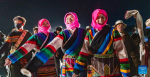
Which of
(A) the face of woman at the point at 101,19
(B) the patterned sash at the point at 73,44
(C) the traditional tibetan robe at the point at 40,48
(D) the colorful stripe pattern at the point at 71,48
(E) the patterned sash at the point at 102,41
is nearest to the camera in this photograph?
(D) the colorful stripe pattern at the point at 71,48

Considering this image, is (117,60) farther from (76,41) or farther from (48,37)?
(48,37)

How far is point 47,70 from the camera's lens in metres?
1.72

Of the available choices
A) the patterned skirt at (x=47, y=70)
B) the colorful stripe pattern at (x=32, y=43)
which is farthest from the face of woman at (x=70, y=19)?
the patterned skirt at (x=47, y=70)

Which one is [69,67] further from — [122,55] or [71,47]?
[122,55]

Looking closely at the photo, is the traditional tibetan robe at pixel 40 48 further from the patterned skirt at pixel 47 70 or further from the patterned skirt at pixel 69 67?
the patterned skirt at pixel 69 67

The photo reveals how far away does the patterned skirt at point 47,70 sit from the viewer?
5.48ft

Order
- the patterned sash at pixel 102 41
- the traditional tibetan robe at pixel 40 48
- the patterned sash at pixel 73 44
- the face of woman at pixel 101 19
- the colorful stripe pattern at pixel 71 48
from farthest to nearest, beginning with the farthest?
the traditional tibetan robe at pixel 40 48 < the patterned sash at pixel 73 44 < the face of woman at pixel 101 19 < the patterned sash at pixel 102 41 < the colorful stripe pattern at pixel 71 48

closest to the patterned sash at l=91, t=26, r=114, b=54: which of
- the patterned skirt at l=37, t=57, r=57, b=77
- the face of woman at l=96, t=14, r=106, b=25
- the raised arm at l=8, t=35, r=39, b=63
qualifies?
the face of woman at l=96, t=14, r=106, b=25

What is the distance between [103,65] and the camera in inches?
51.2

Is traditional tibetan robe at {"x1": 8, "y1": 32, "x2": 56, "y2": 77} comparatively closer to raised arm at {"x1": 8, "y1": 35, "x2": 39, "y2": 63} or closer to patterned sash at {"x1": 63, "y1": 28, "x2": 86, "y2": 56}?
raised arm at {"x1": 8, "y1": 35, "x2": 39, "y2": 63}

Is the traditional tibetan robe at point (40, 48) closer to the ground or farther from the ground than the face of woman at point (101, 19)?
closer to the ground

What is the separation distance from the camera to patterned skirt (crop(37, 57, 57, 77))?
1.67 m

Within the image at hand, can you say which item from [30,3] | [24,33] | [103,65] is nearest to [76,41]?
[103,65]

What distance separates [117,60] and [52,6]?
8.52ft
